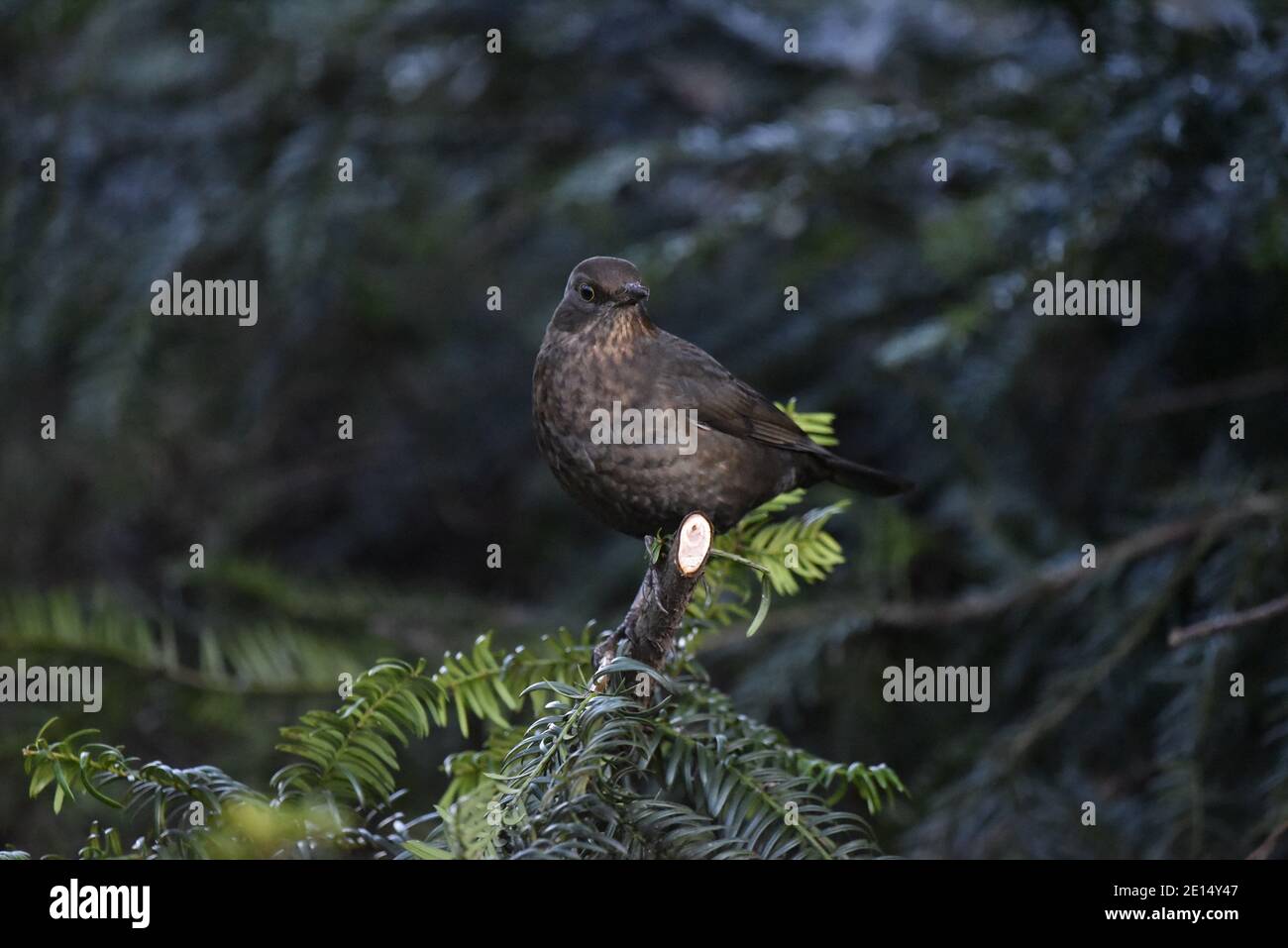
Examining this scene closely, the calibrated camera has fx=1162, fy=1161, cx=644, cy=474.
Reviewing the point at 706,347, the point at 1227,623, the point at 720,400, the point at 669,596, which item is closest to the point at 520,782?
the point at 669,596

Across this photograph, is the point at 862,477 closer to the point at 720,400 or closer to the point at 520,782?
the point at 720,400

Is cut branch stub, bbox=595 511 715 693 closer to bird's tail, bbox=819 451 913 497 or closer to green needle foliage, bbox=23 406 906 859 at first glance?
green needle foliage, bbox=23 406 906 859

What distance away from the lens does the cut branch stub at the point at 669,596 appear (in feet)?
6.33

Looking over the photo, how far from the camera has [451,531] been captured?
→ 16.5 feet

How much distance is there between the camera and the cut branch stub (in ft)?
6.33

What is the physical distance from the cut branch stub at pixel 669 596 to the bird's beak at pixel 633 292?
68 cm

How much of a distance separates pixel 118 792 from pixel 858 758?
2.12 m

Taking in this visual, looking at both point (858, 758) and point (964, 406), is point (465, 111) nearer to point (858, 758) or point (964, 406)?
point (964, 406)

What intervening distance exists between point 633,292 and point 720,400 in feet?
1.02

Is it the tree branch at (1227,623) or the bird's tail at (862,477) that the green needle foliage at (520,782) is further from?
the bird's tail at (862,477)

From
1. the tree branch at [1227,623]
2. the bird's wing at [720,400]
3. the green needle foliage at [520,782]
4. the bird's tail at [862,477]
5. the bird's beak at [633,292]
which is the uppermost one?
the bird's beak at [633,292]

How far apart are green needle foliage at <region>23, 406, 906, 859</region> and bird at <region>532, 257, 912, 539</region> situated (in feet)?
1.20

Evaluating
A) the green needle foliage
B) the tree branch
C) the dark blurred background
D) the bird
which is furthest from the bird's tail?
the tree branch

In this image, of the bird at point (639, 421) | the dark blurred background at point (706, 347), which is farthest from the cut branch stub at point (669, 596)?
the dark blurred background at point (706, 347)
